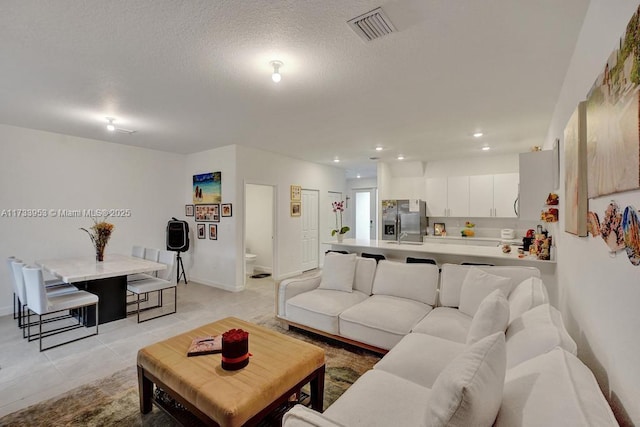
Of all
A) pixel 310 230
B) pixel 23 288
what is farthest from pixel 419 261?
pixel 23 288

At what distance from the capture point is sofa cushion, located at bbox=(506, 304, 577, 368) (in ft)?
4.19

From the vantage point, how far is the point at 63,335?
10.9 feet

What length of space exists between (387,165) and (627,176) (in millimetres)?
6112

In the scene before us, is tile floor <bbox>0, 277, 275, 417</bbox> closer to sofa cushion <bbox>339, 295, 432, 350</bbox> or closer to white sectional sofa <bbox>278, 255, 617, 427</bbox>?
white sectional sofa <bbox>278, 255, 617, 427</bbox>

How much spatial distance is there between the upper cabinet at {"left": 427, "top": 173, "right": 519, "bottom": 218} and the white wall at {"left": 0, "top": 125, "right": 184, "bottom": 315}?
557cm

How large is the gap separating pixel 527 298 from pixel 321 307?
179cm

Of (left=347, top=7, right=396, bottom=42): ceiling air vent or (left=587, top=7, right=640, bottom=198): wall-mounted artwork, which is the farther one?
(left=347, top=7, right=396, bottom=42): ceiling air vent

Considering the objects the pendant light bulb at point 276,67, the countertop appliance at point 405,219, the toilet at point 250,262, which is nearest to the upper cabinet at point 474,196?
the countertop appliance at point 405,219

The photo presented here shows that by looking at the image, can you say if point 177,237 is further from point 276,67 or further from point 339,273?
point 276,67

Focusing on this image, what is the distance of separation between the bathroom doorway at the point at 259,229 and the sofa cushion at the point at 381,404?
5.49m

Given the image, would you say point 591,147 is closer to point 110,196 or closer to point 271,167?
point 271,167

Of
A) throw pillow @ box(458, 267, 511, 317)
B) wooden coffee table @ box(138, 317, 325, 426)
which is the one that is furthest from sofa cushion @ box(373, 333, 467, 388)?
throw pillow @ box(458, 267, 511, 317)

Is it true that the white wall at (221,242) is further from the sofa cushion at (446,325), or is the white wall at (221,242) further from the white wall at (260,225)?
the sofa cushion at (446,325)

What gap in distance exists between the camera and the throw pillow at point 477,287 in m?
2.51
